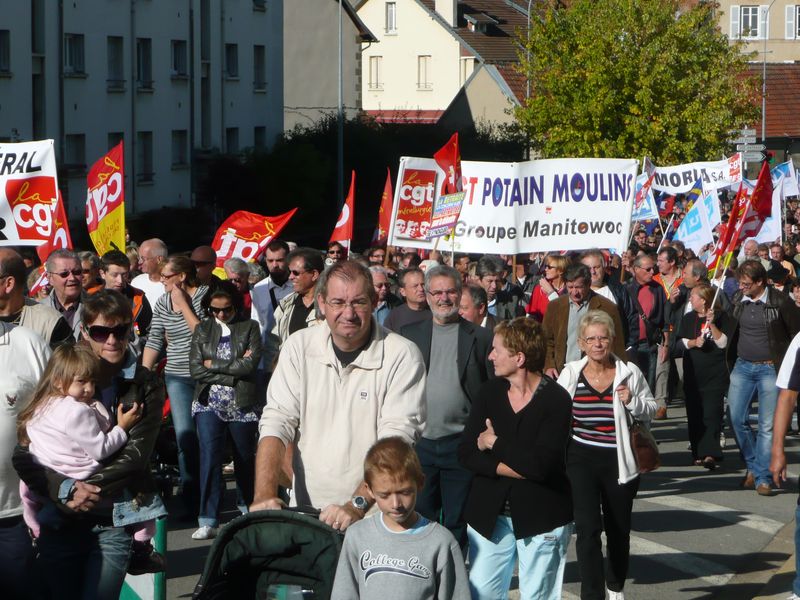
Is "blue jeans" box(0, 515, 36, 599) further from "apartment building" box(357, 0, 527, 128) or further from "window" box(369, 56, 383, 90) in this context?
"window" box(369, 56, 383, 90)

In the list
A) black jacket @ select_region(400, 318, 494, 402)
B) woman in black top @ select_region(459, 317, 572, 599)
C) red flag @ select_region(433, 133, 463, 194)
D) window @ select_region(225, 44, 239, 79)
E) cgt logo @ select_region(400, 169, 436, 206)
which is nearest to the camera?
woman in black top @ select_region(459, 317, 572, 599)

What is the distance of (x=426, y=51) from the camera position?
68.7 metres

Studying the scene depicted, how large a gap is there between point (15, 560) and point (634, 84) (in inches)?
1451

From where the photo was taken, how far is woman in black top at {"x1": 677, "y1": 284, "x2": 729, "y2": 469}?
12.6 meters

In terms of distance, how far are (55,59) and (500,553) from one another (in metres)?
31.4

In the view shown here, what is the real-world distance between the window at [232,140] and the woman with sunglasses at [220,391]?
37.0m

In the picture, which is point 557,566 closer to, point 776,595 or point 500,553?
point 500,553

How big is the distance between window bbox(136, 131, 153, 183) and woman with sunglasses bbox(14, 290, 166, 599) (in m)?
35.2

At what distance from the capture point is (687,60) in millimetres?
40906

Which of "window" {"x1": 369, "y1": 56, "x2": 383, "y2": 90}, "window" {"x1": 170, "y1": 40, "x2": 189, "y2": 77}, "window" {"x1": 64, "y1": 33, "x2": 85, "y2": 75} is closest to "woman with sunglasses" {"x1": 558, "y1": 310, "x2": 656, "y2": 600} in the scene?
"window" {"x1": 64, "y1": 33, "x2": 85, "y2": 75}

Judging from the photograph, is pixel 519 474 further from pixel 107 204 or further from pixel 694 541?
pixel 107 204

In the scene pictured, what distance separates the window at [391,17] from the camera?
69750 millimetres

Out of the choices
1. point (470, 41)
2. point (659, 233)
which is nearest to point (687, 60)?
point (659, 233)

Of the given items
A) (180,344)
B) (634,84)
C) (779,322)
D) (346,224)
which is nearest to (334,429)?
(180,344)
